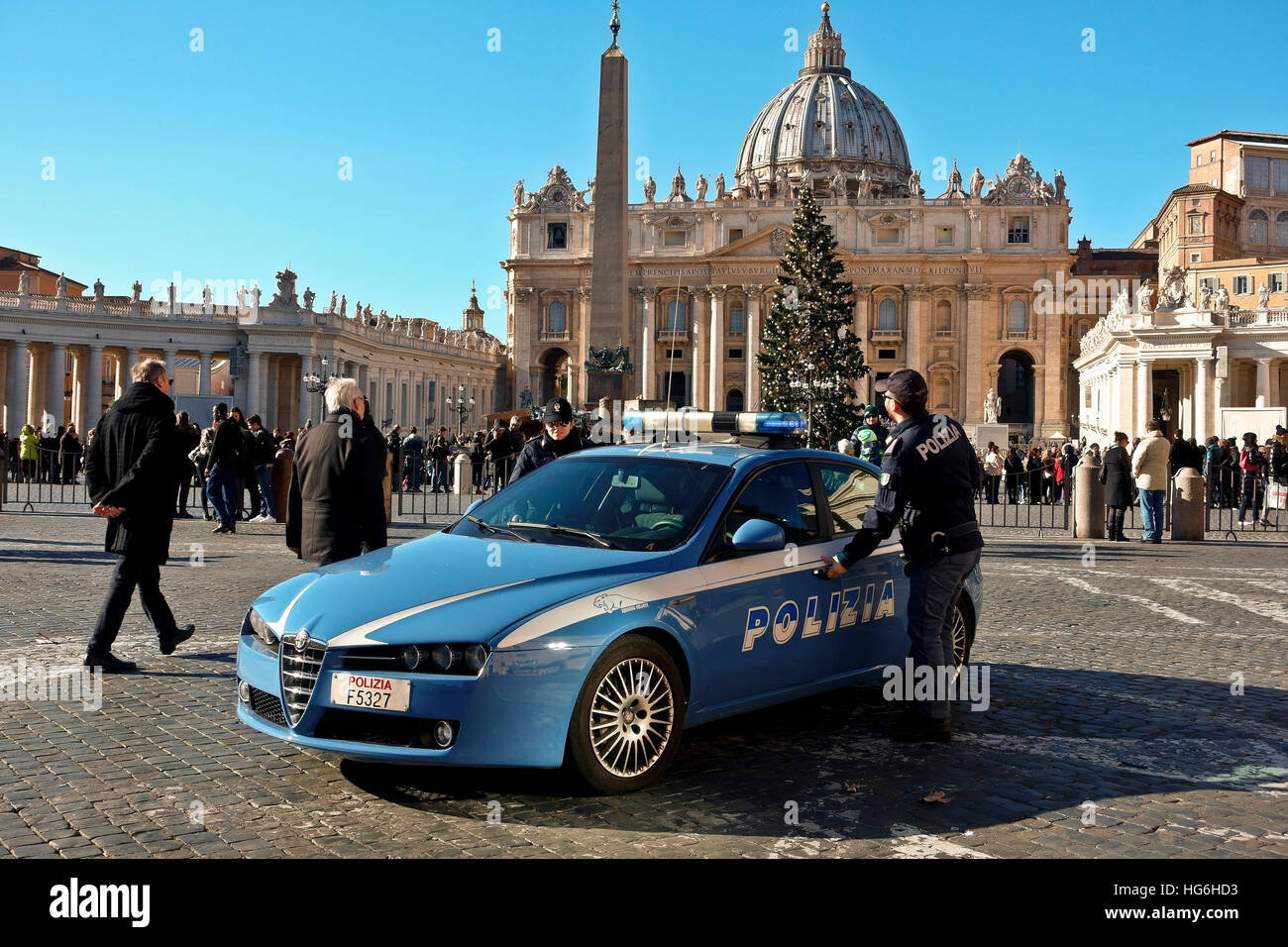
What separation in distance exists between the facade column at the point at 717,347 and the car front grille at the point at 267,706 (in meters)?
82.7

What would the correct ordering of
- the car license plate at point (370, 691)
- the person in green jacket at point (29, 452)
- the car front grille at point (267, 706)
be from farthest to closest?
→ the person in green jacket at point (29, 452)
the car front grille at point (267, 706)
the car license plate at point (370, 691)

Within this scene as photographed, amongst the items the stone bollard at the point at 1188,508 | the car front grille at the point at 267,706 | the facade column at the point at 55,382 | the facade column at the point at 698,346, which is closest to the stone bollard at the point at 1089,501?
the stone bollard at the point at 1188,508

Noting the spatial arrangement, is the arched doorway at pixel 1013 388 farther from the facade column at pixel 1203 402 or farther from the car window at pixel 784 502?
the car window at pixel 784 502

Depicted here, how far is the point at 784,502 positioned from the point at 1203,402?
172 ft

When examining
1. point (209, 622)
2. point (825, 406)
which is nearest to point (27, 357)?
point (825, 406)

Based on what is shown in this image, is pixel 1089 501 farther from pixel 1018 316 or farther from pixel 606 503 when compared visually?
pixel 1018 316

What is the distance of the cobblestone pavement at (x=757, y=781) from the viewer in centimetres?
434

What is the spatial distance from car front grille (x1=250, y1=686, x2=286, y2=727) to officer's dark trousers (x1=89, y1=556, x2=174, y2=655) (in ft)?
7.82

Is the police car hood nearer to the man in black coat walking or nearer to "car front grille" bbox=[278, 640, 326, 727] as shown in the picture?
"car front grille" bbox=[278, 640, 326, 727]

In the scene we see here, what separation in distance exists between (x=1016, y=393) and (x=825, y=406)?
48.9m

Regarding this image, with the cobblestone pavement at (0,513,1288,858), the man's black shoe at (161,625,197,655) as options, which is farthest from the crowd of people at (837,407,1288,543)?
the man's black shoe at (161,625,197,655)

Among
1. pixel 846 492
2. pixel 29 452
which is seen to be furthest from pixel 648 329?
pixel 846 492

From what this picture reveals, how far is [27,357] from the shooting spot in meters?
58.8

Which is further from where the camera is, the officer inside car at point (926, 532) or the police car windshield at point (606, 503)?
the officer inside car at point (926, 532)
